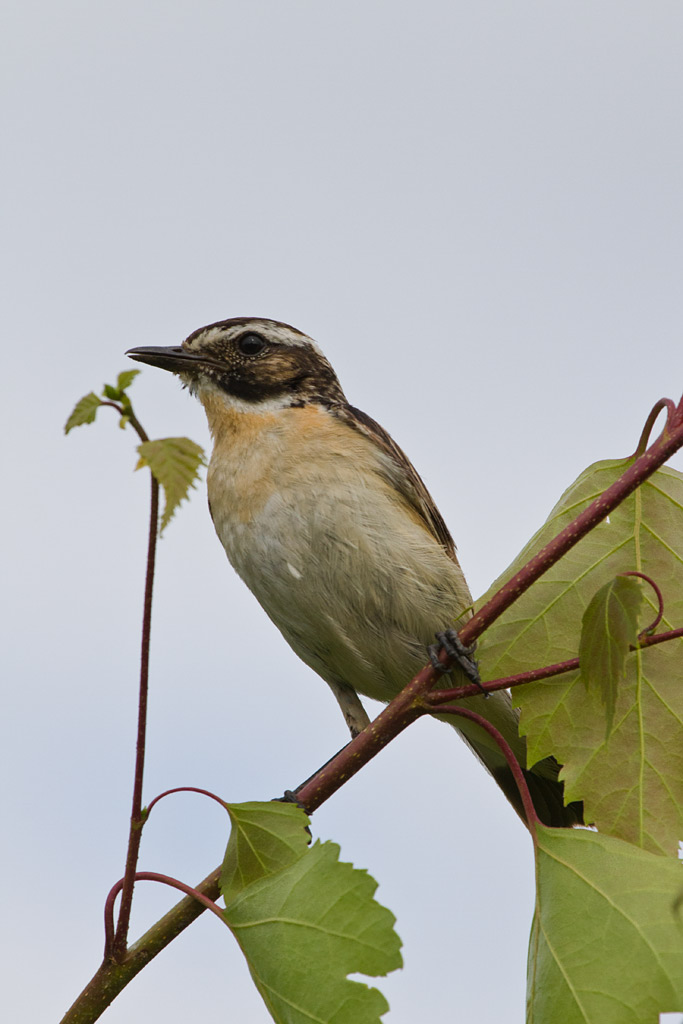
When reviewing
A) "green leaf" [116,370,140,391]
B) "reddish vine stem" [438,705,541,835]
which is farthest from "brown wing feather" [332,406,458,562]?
"green leaf" [116,370,140,391]

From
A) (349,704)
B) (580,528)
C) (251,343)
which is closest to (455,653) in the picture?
(580,528)

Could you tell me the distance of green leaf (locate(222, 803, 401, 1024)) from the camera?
9.46 ft

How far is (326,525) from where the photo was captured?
5621 mm

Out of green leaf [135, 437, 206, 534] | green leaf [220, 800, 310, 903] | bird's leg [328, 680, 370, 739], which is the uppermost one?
green leaf [135, 437, 206, 534]

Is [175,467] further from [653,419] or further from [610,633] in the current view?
[653,419]

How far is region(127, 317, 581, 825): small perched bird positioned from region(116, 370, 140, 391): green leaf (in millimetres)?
3004

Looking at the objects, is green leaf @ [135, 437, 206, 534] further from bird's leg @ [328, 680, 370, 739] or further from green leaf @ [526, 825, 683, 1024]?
bird's leg @ [328, 680, 370, 739]

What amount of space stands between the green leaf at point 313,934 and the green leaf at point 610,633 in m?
0.82

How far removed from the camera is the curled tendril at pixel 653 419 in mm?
3332

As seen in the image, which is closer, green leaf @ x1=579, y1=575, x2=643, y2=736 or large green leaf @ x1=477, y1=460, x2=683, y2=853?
green leaf @ x1=579, y1=575, x2=643, y2=736

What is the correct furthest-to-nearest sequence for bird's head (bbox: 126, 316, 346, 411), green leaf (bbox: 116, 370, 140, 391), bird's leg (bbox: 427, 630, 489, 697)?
bird's head (bbox: 126, 316, 346, 411), bird's leg (bbox: 427, 630, 489, 697), green leaf (bbox: 116, 370, 140, 391)

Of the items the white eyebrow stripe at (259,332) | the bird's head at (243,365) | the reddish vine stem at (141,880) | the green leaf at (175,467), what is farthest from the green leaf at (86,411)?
the white eyebrow stripe at (259,332)

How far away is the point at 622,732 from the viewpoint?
134 inches

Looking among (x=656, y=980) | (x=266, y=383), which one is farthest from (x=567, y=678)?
(x=266, y=383)
